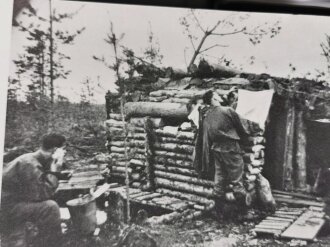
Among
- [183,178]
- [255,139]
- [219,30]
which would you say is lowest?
[183,178]

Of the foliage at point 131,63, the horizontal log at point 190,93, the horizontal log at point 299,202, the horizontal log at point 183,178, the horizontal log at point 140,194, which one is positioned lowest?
the horizontal log at point 299,202

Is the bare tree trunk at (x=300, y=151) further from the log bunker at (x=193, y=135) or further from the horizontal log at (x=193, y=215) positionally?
the horizontal log at (x=193, y=215)

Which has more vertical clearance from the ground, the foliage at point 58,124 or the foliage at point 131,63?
the foliage at point 131,63

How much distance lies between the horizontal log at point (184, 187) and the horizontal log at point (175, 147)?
199mm

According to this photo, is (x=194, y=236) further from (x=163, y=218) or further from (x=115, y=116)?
(x=115, y=116)

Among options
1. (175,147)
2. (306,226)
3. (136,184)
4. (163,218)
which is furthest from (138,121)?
(306,226)

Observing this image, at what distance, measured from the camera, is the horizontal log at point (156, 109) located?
226cm

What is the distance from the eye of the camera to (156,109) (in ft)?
7.52

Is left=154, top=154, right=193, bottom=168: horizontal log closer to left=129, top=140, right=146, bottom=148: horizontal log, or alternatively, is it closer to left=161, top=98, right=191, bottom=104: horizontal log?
left=129, top=140, right=146, bottom=148: horizontal log

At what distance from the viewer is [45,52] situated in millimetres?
2236

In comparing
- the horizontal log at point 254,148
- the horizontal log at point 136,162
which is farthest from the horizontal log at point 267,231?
the horizontal log at point 136,162

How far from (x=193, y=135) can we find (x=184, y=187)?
0.33 metres

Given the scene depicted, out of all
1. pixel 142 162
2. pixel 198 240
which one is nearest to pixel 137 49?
pixel 142 162

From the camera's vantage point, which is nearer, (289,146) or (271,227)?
(271,227)
